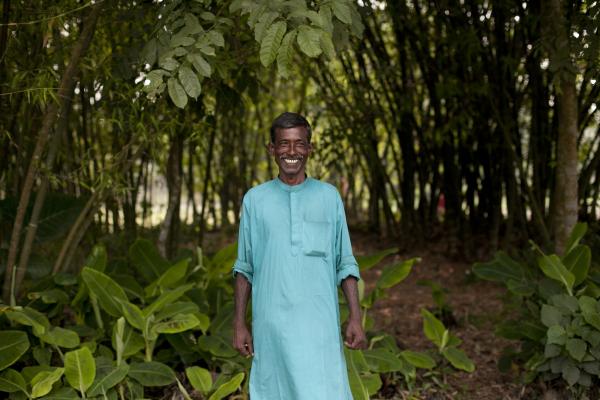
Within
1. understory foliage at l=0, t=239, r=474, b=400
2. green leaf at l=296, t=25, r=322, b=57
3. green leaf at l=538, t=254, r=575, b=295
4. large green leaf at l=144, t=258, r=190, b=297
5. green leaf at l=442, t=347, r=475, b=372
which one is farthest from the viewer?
green leaf at l=442, t=347, r=475, b=372

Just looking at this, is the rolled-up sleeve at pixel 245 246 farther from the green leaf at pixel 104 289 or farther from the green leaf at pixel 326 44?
the green leaf at pixel 104 289

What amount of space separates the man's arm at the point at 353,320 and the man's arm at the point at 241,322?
0.84 feet

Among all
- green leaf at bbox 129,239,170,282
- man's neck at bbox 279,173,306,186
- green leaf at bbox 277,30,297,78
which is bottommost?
green leaf at bbox 129,239,170,282

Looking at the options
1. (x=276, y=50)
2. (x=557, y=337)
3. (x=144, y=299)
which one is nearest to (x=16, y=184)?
(x=144, y=299)

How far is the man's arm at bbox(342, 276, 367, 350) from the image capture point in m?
2.06

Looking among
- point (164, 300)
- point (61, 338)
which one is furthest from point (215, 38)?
point (61, 338)

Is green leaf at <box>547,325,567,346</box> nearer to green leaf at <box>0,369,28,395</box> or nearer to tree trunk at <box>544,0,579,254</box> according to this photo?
tree trunk at <box>544,0,579,254</box>

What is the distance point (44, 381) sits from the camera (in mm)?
2629

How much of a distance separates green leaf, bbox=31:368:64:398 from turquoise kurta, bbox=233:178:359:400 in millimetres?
884

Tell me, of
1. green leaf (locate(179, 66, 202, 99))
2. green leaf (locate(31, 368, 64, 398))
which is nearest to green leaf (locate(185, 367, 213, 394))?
green leaf (locate(31, 368, 64, 398))

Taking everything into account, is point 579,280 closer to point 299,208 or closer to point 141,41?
point 299,208

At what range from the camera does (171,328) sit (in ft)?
9.40

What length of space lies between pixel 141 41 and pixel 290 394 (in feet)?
5.16

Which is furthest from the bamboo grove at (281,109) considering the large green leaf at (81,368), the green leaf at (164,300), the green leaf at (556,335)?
the green leaf at (556,335)
